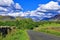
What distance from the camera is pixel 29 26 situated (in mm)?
196500

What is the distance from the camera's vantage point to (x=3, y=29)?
10038 centimetres

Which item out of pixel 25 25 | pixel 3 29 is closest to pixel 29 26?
pixel 25 25

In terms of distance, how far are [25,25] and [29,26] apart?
444cm

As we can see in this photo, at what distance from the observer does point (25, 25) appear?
19950cm

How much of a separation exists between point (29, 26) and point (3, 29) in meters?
96.7

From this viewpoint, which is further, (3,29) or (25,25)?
(25,25)

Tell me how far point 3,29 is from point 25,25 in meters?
99.4

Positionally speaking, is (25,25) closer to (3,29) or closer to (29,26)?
(29,26)

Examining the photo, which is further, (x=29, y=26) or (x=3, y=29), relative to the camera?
(x=29, y=26)
